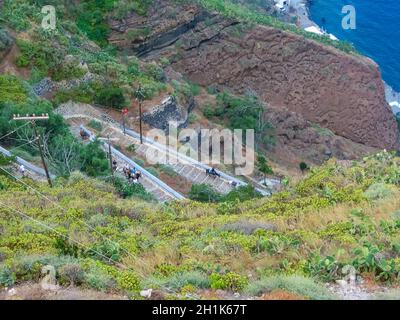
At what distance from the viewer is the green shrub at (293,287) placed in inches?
281

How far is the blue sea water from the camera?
177 feet

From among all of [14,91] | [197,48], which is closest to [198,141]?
[14,91]

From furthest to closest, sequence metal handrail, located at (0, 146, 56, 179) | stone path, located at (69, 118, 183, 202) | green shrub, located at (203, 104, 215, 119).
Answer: green shrub, located at (203, 104, 215, 119) < stone path, located at (69, 118, 183, 202) < metal handrail, located at (0, 146, 56, 179)

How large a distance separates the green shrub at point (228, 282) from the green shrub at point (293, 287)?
138 mm

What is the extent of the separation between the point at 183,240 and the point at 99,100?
69.1 ft

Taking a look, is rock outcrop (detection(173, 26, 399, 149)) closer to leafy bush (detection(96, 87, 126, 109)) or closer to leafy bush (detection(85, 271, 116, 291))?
leafy bush (detection(96, 87, 126, 109))

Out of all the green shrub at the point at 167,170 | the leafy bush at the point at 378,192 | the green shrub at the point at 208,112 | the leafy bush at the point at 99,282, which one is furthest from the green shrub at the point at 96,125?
the leafy bush at the point at 99,282

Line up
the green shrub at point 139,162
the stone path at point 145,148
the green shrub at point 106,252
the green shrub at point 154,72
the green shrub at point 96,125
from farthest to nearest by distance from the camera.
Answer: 1. the green shrub at point 154,72
2. the green shrub at point 96,125
3. the stone path at point 145,148
4. the green shrub at point 139,162
5. the green shrub at point 106,252

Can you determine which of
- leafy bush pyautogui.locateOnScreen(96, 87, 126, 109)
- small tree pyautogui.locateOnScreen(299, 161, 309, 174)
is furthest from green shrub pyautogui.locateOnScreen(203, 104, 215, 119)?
leafy bush pyautogui.locateOnScreen(96, 87, 126, 109)

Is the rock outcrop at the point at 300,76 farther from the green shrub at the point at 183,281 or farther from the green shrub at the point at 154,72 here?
the green shrub at the point at 183,281

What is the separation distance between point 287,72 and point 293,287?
123 ft

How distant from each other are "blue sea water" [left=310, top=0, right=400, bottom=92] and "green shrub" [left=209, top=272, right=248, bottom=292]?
47.9 metres

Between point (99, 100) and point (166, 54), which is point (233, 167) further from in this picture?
point (166, 54)

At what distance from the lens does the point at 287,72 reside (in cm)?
4341
